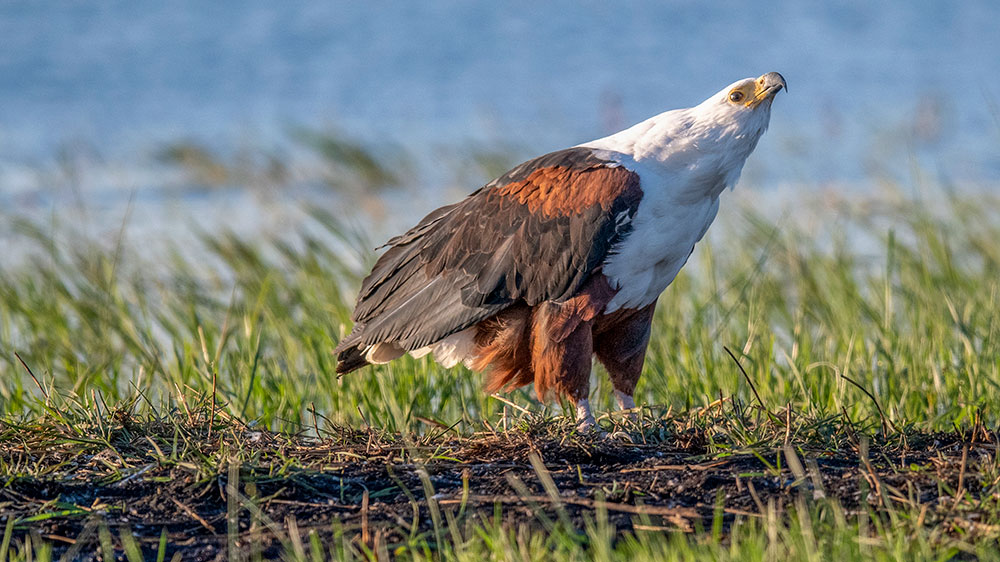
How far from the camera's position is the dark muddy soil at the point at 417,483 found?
3068 mm

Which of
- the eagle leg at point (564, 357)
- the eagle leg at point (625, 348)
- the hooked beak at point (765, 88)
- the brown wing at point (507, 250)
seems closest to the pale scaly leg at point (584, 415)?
the eagle leg at point (564, 357)

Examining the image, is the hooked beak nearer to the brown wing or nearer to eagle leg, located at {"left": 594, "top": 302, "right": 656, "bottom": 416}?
the brown wing

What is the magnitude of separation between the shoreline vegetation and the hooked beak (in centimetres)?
102

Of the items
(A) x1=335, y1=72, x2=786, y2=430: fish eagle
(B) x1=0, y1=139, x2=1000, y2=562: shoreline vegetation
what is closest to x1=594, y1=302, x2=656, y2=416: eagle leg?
(A) x1=335, y1=72, x2=786, y2=430: fish eagle

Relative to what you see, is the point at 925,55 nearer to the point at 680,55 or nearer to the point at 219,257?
the point at 680,55

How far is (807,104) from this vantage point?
12.1 meters

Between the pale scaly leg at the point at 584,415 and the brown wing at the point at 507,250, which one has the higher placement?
the brown wing at the point at 507,250

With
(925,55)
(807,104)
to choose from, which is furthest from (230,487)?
(925,55)

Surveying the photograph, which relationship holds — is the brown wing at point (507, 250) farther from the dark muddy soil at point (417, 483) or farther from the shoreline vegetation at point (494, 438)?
the dark muddy soil at point (417, 483)

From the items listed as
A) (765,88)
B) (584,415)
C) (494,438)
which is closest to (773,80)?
(765,88)

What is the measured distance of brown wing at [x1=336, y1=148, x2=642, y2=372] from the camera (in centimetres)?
406

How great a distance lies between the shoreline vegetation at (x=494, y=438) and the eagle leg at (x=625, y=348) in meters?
0.34

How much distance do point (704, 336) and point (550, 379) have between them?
1.68 metres

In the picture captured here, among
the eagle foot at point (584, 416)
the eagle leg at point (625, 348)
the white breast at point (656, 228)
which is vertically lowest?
the eagle foot at point (584, 416)
